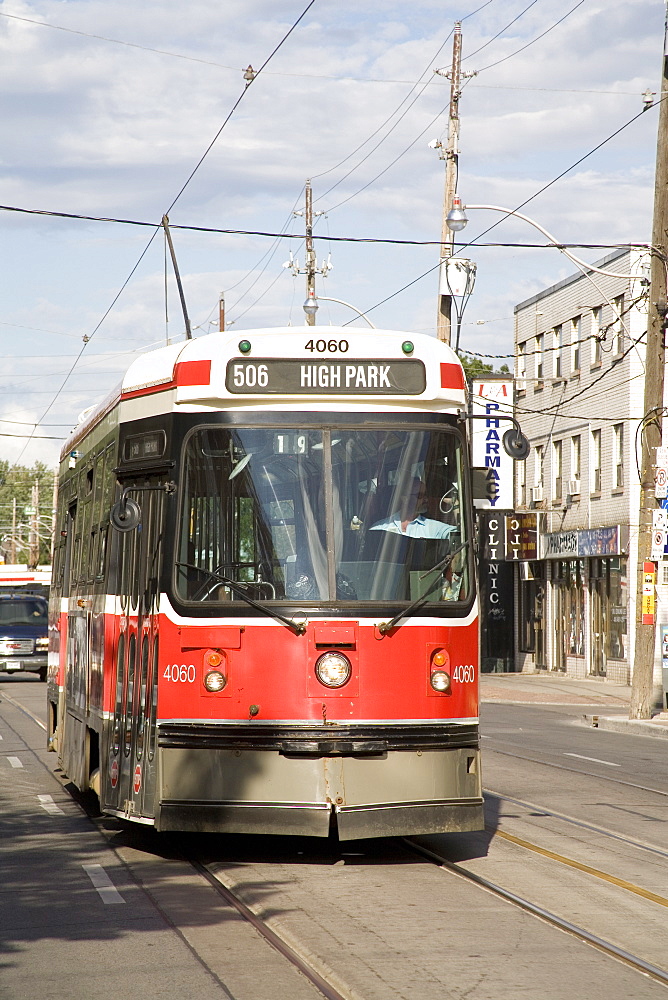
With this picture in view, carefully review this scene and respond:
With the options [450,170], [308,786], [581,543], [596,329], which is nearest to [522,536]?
[581,543]

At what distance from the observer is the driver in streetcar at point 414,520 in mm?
9039

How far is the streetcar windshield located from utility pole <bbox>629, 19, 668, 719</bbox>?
50.7ft

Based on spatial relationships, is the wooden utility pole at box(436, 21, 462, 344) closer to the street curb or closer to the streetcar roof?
the street curb

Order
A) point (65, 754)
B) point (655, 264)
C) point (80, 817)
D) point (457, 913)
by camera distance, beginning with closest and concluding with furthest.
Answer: point (457, 913) → point (80, 817) → point (65, 754) → point (655, 264)

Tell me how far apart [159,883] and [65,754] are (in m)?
4.61

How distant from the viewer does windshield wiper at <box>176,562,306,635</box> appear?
8.79 meters

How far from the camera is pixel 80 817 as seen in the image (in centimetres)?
1194

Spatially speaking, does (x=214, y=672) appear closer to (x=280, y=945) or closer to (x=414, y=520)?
(x=414, y=520)

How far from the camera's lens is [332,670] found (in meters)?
8.80

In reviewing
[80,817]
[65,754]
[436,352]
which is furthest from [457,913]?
[65,754]

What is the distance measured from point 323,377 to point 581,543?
3145 cm

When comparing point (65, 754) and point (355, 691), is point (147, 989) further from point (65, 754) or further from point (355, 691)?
point (65, 754)

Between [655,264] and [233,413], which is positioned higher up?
[655,264]

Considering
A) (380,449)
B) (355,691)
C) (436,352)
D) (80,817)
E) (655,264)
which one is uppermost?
(655,264)
